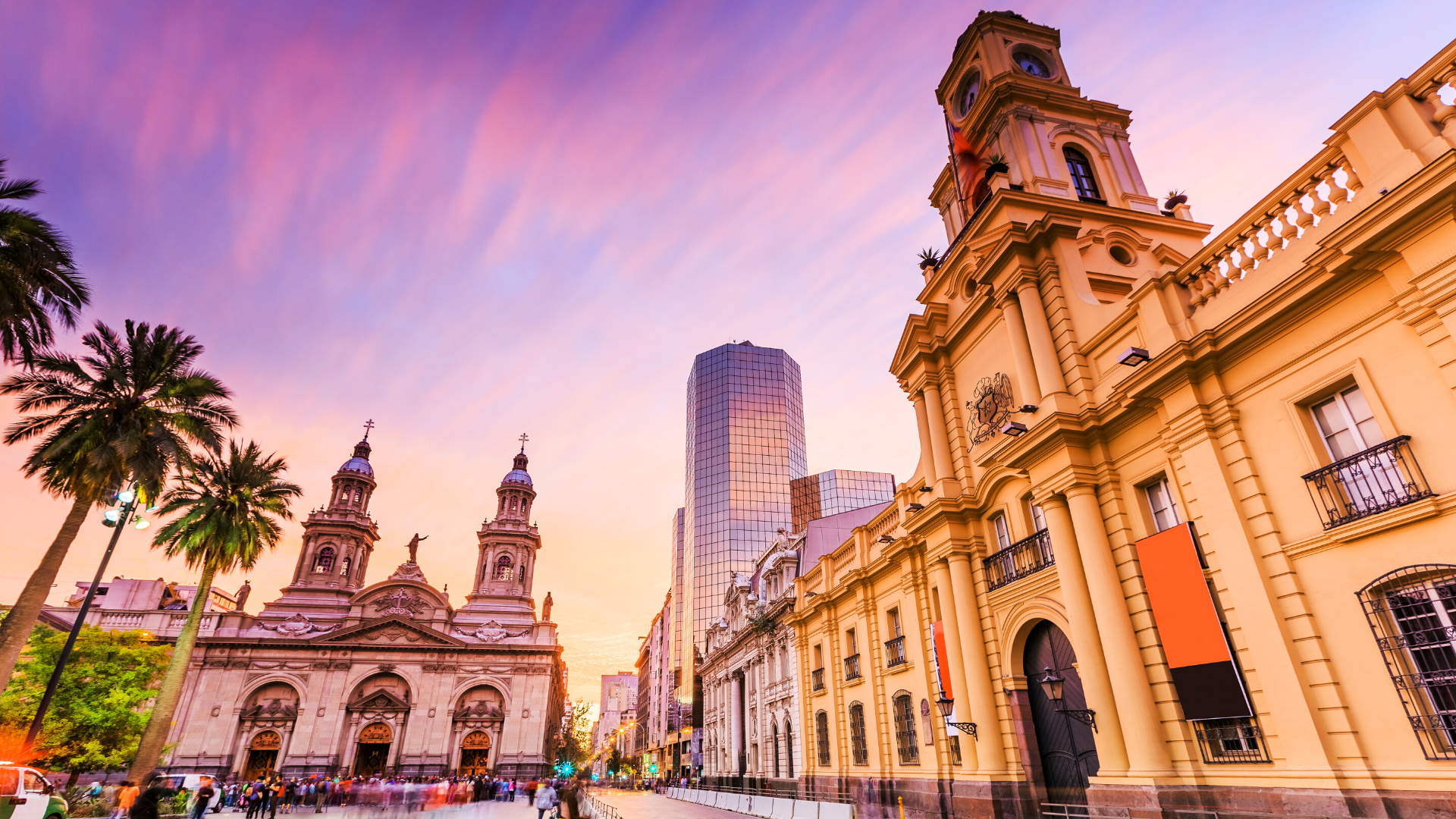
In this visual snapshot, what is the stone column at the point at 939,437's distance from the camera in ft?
64.1

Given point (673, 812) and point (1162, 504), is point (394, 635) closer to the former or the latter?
point (673, 812)

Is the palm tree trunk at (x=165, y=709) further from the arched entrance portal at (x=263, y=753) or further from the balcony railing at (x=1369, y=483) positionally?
the balcony railing at (x=1369, y=483)

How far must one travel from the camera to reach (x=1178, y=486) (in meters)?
12.2

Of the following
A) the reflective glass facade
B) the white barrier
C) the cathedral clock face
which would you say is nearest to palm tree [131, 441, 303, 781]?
the white barrier

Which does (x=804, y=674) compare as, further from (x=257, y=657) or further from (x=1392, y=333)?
(x=257, y=657)

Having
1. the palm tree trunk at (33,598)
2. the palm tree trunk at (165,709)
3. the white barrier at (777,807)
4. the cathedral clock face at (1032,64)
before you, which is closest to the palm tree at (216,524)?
the palm tree trunk at (165,709)

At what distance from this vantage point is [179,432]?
23.8 meters

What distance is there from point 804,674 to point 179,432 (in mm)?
27760

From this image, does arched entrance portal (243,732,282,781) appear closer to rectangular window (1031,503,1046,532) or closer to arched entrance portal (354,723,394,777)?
arched entrance portal (354,723,394,777)

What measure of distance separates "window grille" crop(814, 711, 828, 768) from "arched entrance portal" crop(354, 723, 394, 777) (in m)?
43.7

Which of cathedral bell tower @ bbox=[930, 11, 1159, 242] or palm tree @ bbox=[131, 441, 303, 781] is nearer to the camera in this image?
cathedral bell tower @ bbox=[930, 11, 1159, 242]

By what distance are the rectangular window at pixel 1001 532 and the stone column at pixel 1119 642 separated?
348cm

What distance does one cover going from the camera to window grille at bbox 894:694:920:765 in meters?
21.4

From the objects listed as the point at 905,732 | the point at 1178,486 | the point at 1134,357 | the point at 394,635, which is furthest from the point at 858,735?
the point at 394,635
